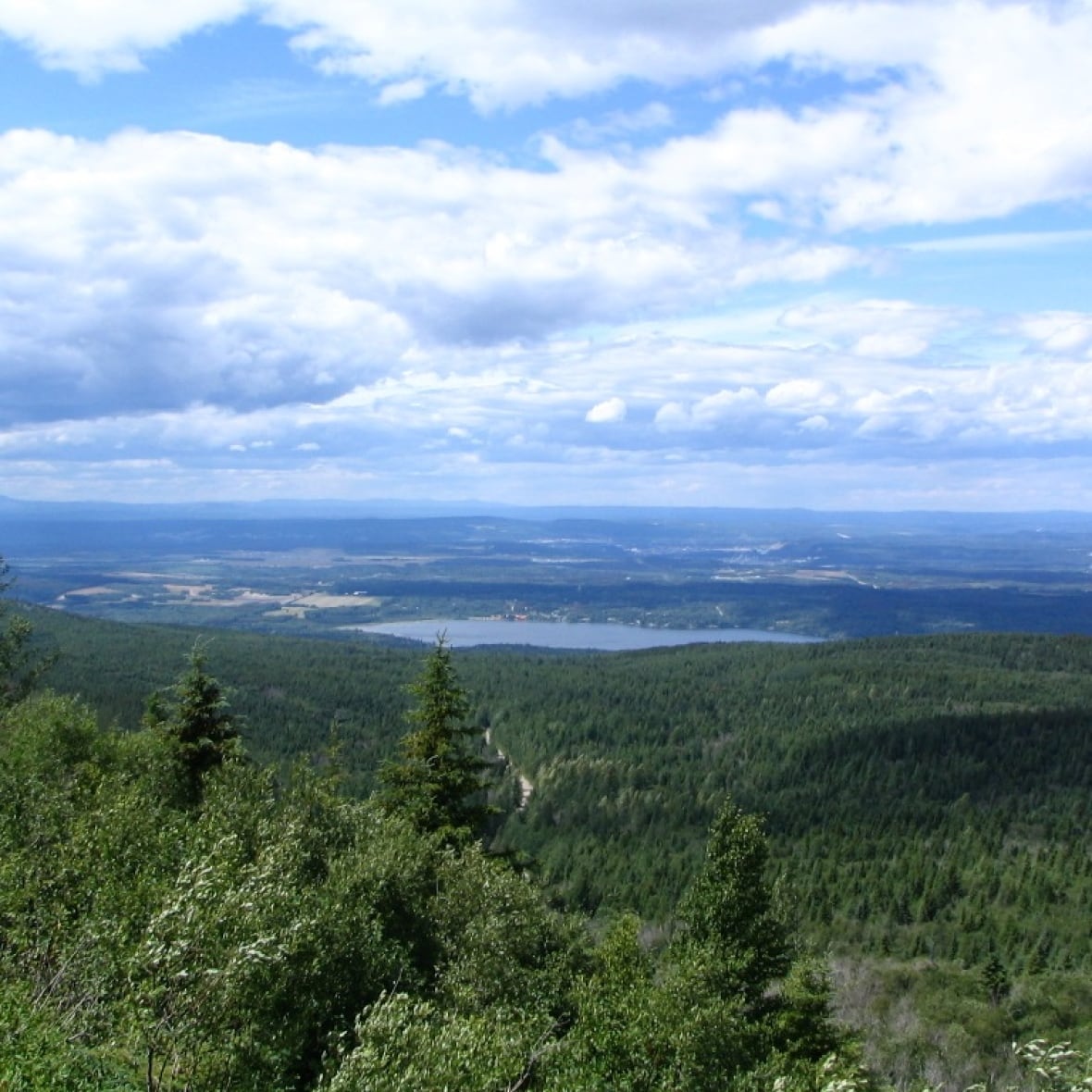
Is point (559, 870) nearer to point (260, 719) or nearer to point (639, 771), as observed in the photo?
point (639, 771)

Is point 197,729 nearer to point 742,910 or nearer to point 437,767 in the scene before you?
point 437,767

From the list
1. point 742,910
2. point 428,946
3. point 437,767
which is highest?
point 437,767

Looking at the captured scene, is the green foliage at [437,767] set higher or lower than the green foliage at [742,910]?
higher

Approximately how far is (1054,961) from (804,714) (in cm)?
8581

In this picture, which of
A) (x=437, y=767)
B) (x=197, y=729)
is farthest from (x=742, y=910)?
(x=197, y=729)

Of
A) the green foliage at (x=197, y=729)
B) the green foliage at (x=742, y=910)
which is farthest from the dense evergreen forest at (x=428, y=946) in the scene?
the green foliage at (x=197, y=729)

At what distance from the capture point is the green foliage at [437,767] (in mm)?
31359

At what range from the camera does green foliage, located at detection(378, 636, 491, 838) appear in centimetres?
3136

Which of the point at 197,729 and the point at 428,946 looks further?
the point at 197,729

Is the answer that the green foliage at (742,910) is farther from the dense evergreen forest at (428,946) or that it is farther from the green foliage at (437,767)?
the green foliage at (437,767)

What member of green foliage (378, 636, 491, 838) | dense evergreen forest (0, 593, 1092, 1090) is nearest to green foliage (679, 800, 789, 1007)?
dense evergreen forest (0, 593, 1092, 1090)

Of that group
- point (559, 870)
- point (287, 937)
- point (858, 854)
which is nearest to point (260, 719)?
point (559, 870)

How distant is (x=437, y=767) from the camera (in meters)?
32.2

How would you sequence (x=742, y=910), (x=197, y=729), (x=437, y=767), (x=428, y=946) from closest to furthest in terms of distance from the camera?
1. (x=428, y=946)
2. (x=742, y=910)
3. (x=437, y=767)
4. (x=197, y=729)
